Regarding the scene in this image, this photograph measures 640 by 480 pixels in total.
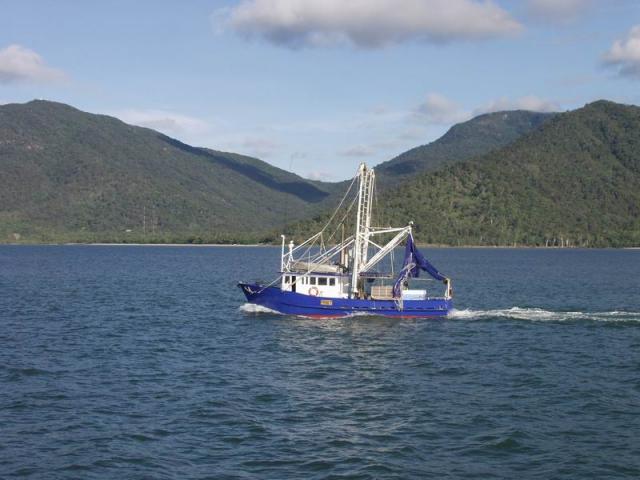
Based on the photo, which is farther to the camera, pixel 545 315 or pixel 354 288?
pixel 545 315

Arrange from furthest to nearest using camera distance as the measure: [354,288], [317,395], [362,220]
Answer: [362,220]
[354,288]
[317,395]

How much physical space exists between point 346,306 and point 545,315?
17.9m

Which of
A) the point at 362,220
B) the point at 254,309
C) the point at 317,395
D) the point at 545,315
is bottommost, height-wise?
the point at 317,395

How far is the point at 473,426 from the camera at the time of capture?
99.1ft

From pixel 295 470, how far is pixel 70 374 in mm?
18945

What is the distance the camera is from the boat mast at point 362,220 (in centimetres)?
6106

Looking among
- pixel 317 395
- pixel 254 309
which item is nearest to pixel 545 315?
pixel 254 309

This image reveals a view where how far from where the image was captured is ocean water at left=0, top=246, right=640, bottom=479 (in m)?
26.0

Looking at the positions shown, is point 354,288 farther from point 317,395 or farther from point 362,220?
point 317,395

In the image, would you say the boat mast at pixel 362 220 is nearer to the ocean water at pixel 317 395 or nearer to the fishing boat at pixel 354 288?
the fishing boat at pixel 354 288

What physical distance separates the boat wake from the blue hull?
2423mm

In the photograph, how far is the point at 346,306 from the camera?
61500 mm

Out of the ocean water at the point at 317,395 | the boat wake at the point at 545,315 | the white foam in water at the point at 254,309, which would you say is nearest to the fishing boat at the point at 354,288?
the white foam in water at the point at 254,309

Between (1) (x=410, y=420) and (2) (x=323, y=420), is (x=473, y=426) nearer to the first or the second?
(1) (x=410, y=420)
